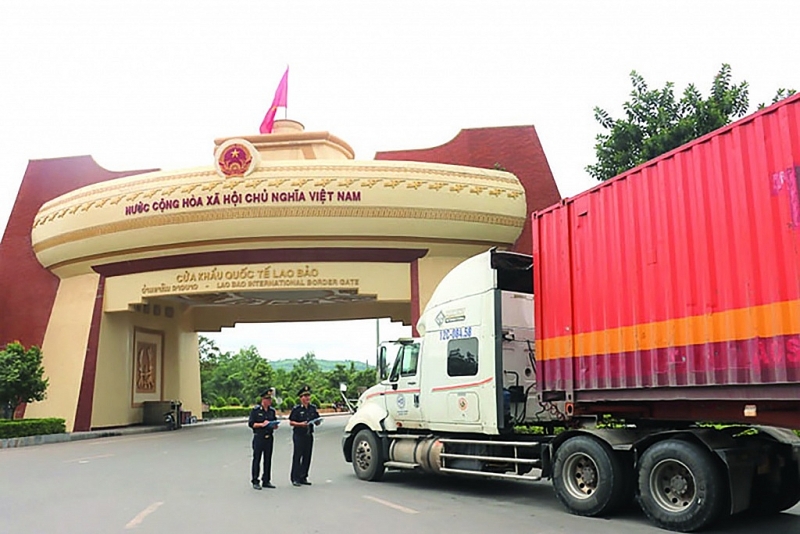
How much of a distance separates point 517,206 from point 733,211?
1766cm

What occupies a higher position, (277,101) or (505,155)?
(277,101)

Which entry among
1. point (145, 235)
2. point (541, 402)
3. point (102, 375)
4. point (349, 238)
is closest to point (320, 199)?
point (349, 238)

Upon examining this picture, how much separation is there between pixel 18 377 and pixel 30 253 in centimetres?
704

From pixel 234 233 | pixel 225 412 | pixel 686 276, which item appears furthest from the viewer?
pixel 225 412

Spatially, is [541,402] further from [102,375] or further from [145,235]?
[102,375]

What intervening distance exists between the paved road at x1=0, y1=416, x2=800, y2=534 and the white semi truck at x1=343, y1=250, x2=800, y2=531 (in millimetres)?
422

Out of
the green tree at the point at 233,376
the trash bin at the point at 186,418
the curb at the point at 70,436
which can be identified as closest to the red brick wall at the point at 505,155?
the curb at the point at 70,436

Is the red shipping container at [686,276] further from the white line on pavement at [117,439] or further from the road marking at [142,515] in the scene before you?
the white line on pavement at [117,439]

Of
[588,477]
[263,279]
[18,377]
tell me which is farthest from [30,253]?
[588,477]

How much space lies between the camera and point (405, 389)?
40.1ft

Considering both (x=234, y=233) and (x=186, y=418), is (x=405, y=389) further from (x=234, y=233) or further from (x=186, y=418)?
(x=186, y=418)

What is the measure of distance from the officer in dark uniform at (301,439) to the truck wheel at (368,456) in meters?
1.01

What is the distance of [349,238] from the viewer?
2409cm

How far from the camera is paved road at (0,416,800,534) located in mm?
8250
